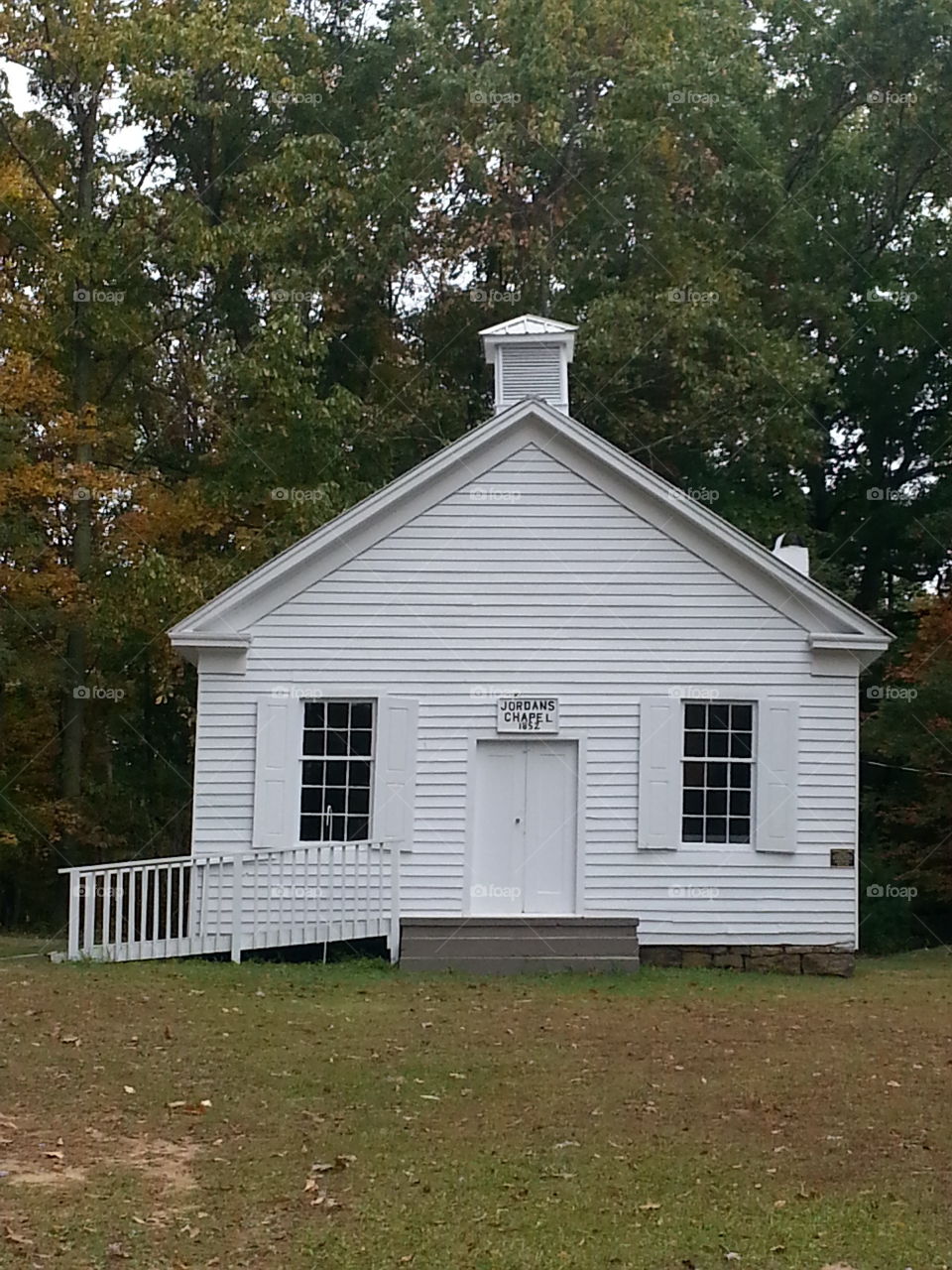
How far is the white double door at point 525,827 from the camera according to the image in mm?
16234

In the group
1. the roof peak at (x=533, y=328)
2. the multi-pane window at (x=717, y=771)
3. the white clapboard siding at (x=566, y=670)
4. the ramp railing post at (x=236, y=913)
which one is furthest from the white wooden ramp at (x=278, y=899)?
the roof peak at (x=533, y=328)

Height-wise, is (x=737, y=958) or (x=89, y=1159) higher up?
(x=737, y=958)

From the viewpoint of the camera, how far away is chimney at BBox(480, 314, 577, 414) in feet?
58.7

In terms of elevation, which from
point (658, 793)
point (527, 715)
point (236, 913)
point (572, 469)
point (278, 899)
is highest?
point (572, 469)

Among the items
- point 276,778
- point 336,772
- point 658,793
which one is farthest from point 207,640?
point 658,793

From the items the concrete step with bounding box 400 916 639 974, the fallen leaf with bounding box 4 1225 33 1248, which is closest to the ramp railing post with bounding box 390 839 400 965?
the concrete step with bounding box 400 916 639 974

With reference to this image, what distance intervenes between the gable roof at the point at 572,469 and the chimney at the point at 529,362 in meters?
1.38

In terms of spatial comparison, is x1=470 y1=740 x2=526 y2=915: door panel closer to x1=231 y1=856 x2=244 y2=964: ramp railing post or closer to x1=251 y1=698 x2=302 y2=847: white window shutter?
x1=251 y1=698 x2=302 y2=847: white window shutter

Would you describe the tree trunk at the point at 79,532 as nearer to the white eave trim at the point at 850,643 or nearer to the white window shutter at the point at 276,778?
the white window shutter at the point at 276,778

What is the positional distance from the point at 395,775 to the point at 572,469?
11.6 ft

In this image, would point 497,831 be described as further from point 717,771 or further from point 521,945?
point 717,771

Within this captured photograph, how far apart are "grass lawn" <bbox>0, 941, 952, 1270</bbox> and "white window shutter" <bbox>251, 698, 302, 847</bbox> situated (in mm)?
2617

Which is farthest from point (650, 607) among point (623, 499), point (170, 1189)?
point (170, 1189)

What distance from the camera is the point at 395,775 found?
16.2m
